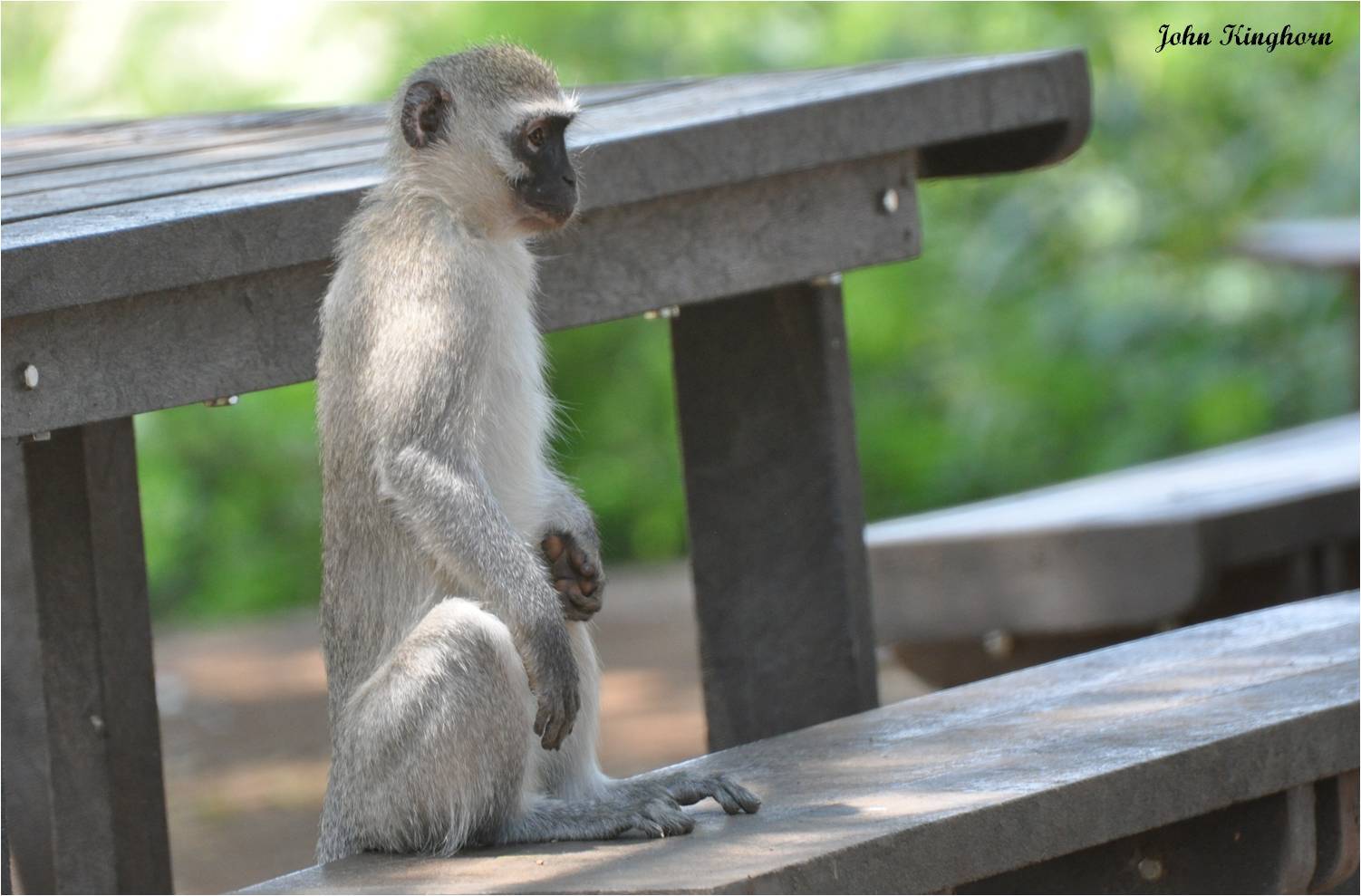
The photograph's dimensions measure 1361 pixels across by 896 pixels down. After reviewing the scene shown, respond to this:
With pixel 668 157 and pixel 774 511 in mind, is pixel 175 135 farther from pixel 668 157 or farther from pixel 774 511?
pixel 774 511

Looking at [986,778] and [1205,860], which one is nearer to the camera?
[986,778]

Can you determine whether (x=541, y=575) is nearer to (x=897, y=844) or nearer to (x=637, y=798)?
(x=637, y=798)

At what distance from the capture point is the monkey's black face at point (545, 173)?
2.84 metres

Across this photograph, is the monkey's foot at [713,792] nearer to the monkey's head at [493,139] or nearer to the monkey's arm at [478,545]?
the monkey's arm at [478,545]

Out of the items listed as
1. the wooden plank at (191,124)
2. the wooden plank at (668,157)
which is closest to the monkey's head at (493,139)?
the wooden plank at (668,157)

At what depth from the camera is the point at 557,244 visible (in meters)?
3.20

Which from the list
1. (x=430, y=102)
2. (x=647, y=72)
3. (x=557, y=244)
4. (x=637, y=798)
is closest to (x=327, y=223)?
(x=430, y=102)

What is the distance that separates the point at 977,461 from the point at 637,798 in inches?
334

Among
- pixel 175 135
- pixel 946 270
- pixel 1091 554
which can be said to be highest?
pixel 946 270

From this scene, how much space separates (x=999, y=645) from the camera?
16.8 ft

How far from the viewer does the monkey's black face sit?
2842mm

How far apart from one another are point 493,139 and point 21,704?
1.77 m

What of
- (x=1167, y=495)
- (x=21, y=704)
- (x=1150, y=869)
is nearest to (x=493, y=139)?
(x=1150, y=869)
